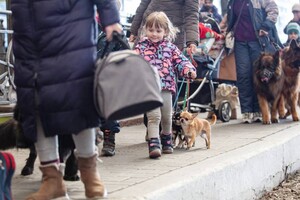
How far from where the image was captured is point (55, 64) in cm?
440

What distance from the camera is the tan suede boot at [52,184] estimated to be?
4562 mm

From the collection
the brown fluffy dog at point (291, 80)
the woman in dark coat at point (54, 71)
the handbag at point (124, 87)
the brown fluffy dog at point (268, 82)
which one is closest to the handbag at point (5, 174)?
the woman in dark coat at point (54, 71)

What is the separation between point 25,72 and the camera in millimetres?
4480

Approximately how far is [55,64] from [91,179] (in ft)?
2.70

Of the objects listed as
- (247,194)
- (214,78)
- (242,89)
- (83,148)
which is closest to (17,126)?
(83,148)

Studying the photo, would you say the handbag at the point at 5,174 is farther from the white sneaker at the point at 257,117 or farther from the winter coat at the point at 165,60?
the white sneaker at the point at 257,117

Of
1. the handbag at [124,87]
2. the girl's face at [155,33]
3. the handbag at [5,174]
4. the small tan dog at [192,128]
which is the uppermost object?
the girl's face at [155,33]

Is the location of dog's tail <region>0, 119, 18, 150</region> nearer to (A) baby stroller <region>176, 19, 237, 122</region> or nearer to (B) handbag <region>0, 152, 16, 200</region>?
(B) handbag <region>0, 152, 16, 200</region>

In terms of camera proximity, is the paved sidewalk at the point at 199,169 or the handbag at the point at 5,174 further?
the paved sidewalk at the point at 199,169

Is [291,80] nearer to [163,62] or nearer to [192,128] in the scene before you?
[192,128]

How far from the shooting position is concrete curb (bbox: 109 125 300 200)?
4.96 metres

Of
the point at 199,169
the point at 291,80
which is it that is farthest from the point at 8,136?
the point at 291,80

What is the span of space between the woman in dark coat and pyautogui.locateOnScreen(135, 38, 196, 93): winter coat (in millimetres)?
2358

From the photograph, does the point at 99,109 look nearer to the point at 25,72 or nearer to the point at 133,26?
the point at 25,72
